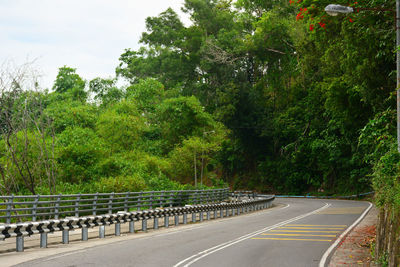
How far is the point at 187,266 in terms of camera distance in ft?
37.8

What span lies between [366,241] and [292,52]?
36552 millimetres

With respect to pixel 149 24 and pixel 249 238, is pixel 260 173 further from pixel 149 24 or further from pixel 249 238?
pixel 249 238

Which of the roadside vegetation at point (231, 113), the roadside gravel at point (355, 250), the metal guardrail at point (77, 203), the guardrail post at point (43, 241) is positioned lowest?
the roadside gravel at point (355, 250)

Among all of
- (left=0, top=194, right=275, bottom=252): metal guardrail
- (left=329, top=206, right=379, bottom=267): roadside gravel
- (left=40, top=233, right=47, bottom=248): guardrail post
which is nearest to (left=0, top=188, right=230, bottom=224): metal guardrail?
(left=0, top=194, right=275, bottom=252): metal guardrail

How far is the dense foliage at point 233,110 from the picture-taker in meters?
22.0

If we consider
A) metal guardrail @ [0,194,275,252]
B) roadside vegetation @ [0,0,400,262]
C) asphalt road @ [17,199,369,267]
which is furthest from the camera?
roadside vegetation @ [0,0,400,262]

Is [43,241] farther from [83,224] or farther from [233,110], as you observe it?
[233,110]

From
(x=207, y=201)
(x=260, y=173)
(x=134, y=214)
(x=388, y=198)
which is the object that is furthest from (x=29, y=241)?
(x=260, y=173)

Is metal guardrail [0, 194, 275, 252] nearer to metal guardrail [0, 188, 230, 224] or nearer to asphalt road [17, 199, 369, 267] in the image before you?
metal guardrail [0, 188, 230, 224]

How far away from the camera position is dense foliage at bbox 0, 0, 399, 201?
2200 centimetres

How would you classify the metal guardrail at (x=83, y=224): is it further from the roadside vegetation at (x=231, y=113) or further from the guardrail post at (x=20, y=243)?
the roadside vegetation at (x=231, y=113)

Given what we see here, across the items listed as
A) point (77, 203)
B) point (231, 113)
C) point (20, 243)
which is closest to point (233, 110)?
point (231, 113)

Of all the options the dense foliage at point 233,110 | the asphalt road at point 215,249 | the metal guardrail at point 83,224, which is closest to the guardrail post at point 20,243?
the metal guardrail at point 83,224

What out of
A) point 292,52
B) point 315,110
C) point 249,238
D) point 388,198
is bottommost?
point 249,238
